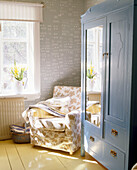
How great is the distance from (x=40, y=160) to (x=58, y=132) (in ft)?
1.54

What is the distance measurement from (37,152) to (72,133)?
24.5 inches

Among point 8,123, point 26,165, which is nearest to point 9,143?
point 8,123

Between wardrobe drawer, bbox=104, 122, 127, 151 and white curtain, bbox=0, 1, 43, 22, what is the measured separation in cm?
250

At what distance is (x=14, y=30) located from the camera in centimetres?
445

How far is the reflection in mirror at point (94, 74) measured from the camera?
2.90 m

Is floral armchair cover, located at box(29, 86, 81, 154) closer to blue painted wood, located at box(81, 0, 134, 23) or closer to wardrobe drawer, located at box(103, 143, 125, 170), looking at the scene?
wardrobe drawer, located at box(103, 143, 125, 170)

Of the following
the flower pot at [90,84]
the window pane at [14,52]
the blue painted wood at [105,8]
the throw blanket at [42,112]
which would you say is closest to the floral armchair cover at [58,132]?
the throw blanket at [42,112]

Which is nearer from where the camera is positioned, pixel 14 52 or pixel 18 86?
pixel 18 86

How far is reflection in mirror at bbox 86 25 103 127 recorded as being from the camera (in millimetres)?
2896

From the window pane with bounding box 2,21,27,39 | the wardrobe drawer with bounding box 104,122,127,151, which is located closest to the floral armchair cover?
the wardrobe drawer with bounding box 104,122,127,151

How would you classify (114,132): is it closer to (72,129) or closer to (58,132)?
(72,129)

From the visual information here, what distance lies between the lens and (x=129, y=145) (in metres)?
2.36

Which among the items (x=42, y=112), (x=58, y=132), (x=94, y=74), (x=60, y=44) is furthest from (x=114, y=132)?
(x=60, y=44)

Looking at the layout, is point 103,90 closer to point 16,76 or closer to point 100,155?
point 100,155
